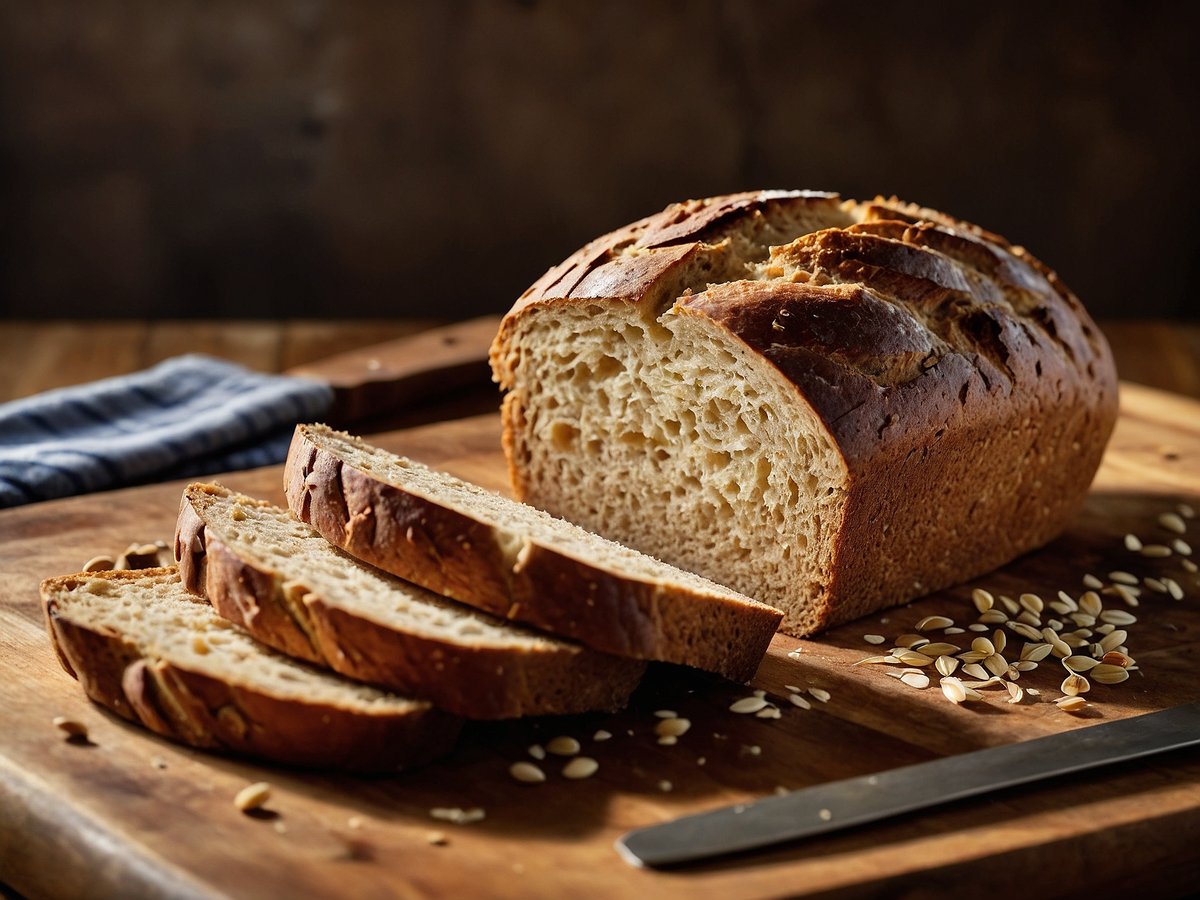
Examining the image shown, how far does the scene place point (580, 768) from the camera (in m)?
2.46

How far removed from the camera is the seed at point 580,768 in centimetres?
245

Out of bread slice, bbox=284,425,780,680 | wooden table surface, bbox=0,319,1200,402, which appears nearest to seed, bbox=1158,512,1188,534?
bread slice, bbox=284,425,780,680

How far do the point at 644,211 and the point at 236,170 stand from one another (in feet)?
6.04

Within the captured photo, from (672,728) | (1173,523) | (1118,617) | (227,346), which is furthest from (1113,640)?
(227,346)

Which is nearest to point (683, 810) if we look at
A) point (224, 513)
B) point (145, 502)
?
point (224, 513)

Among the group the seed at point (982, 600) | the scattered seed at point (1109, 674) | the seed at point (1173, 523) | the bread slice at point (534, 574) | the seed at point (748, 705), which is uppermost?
the bread slice at point (534, 574)

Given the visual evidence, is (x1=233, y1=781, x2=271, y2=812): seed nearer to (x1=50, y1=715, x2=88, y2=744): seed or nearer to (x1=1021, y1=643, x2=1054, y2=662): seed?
(x1=50, y1=715, x2=88, y2=744): seed

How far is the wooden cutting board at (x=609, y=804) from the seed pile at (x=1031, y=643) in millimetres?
38

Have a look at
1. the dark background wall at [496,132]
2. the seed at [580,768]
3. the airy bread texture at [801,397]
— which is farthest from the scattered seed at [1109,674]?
the dark background wall at [496,132]

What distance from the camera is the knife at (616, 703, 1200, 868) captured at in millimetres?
2186

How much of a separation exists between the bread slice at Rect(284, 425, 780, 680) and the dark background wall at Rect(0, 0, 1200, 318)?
375 cm

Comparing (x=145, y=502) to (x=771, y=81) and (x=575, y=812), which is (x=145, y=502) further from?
(x=771, y=81)

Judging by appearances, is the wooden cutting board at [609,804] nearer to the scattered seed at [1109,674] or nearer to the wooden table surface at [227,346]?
the scattered seed at [1109,674]

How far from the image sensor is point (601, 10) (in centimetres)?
623
